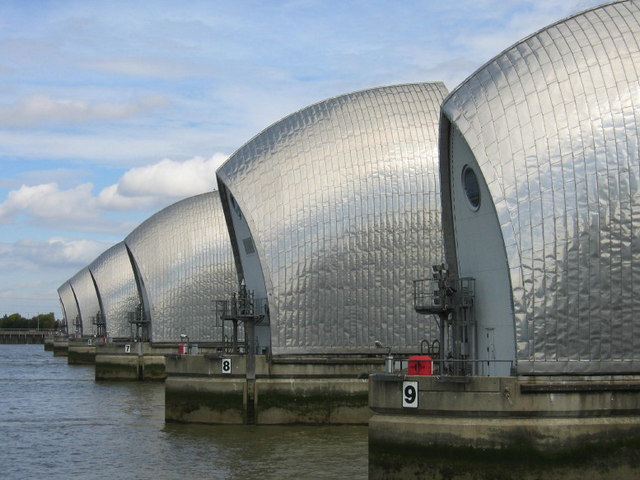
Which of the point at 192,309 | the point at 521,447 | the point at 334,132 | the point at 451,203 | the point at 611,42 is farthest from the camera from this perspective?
the point at 192,309

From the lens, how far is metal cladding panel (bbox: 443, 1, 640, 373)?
27.6m

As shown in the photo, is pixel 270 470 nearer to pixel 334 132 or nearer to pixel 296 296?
pixel 296 296

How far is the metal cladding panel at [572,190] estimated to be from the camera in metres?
27.6

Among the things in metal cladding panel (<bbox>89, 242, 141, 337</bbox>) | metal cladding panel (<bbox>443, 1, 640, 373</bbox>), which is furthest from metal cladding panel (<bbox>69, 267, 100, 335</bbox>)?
metal cladding panel (<bbox>443, 1, 640, 373</bbox>)

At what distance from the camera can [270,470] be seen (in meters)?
31.4

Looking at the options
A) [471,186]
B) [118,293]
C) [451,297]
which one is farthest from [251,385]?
[118,293]

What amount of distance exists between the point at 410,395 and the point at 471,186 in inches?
305

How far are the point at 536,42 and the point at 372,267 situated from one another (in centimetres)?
1642

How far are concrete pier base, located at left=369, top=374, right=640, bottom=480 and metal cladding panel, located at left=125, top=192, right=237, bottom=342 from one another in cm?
3951

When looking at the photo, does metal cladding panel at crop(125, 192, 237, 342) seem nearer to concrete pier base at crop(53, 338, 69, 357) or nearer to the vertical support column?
the vertical support column

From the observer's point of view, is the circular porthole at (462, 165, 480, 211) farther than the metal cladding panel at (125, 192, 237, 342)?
No

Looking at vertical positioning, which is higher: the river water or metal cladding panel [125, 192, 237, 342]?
metal cladding panel [125, 192, 237, 342]

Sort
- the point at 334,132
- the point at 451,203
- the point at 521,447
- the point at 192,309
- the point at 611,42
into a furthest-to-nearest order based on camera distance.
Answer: the point at 192,309 < the point at 334,132 < the point at 451,203 < the point at 611,42 < the point at 521,447

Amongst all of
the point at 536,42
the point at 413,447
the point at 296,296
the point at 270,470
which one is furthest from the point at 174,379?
the point at 536,42
